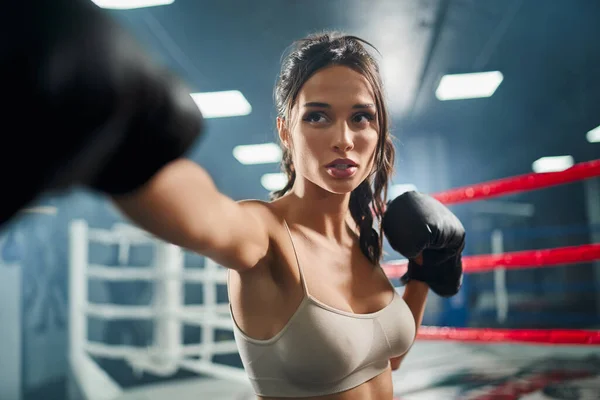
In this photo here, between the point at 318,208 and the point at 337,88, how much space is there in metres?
0.23

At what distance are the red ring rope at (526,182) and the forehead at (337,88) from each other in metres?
0.73

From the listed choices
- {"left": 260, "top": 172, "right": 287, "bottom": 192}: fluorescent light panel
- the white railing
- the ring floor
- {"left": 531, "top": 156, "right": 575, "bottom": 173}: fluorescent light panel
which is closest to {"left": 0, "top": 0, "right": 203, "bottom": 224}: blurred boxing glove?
the ring floor

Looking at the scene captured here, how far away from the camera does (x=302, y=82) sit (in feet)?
2.82

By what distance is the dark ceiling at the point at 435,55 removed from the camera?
404cm

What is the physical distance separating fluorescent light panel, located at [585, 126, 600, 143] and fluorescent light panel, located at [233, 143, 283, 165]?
454cm

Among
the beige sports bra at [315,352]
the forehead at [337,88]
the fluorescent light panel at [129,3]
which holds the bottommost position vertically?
the beige sports bra at [315,352]

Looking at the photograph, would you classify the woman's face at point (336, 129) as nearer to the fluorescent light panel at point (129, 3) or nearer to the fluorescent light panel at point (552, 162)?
the fluorescent light panel at point (129, 3)

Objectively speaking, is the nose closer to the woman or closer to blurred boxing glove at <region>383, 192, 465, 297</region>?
the woman

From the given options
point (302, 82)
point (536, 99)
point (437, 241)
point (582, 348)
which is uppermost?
point (536, 99)

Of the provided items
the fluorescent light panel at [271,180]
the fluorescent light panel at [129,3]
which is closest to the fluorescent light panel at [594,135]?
the fluorescent light panel at [271,180]

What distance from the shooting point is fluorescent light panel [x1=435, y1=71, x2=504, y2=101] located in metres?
5.39

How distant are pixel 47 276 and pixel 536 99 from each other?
5.72 meters

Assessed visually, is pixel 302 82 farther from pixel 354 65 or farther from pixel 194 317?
pixel 194 317

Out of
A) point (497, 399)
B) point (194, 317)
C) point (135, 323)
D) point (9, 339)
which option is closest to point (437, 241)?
point (497, 399)
